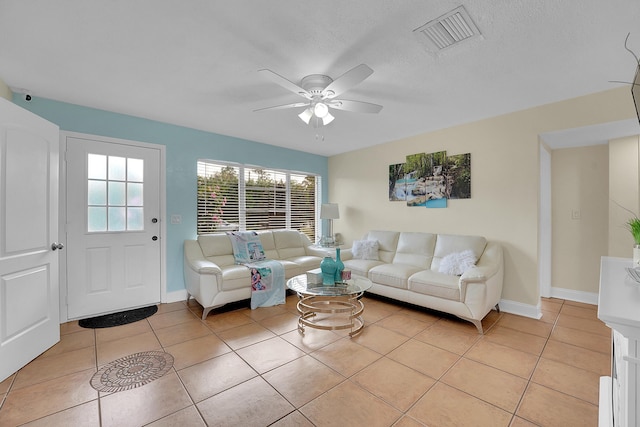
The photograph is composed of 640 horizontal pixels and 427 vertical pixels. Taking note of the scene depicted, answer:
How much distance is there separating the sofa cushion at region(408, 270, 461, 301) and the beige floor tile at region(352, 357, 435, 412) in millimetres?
1098

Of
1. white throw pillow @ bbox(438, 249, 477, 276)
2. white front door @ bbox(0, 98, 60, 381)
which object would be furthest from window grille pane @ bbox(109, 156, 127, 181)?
white throw pillow @ bbox(438, 249, 477, 276)

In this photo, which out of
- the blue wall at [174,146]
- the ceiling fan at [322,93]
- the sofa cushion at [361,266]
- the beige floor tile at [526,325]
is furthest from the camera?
the sofa cushion at [361,266]

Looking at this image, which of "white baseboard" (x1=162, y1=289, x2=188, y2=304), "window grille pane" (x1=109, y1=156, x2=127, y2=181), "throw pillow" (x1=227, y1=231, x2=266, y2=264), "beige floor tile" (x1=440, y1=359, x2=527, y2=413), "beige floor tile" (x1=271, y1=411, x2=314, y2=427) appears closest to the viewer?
"beige floor tile" (x1=271, y1=411, x2=314, y2=427)

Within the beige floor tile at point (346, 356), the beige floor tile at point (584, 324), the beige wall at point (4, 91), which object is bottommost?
the beige floor tile at point (346, 356)

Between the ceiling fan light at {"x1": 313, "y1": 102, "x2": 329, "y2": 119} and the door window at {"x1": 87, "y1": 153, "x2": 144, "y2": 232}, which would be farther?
the door window at {"x1": 87, "y1": 153, "x2": 144, "y2": 232}

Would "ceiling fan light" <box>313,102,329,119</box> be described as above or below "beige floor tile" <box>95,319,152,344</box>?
above

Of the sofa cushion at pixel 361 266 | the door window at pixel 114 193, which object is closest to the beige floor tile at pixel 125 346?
the door window at pixel 114 193

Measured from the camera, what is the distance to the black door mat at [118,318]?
2951mm

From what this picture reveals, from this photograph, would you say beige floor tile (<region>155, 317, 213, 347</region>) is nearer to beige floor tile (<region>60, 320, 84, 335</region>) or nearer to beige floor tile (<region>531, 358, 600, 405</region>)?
beige floor tile (<region>60, 320, 84, 335</region>)

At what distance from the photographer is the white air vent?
164 centimetres

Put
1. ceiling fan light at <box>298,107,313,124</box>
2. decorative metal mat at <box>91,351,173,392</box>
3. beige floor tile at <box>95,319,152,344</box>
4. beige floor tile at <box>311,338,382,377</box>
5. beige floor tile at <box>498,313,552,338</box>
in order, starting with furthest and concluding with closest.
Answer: beige floor tile at <box>498,313,552,338</box> < beige floor tile at <box>95,319,152,344</box> < ceiling fan light at <box>298,107,313,124</box> < beige floor tile at <box>311,338,382,377</box> < decorative metal mat at <box>91,351,173,392</box>

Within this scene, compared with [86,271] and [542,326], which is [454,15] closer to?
[542,326]

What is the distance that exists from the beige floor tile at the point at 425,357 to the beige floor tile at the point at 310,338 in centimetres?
59

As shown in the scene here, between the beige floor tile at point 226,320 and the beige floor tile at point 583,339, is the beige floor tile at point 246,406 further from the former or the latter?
the beige floor tile at point 583,339
